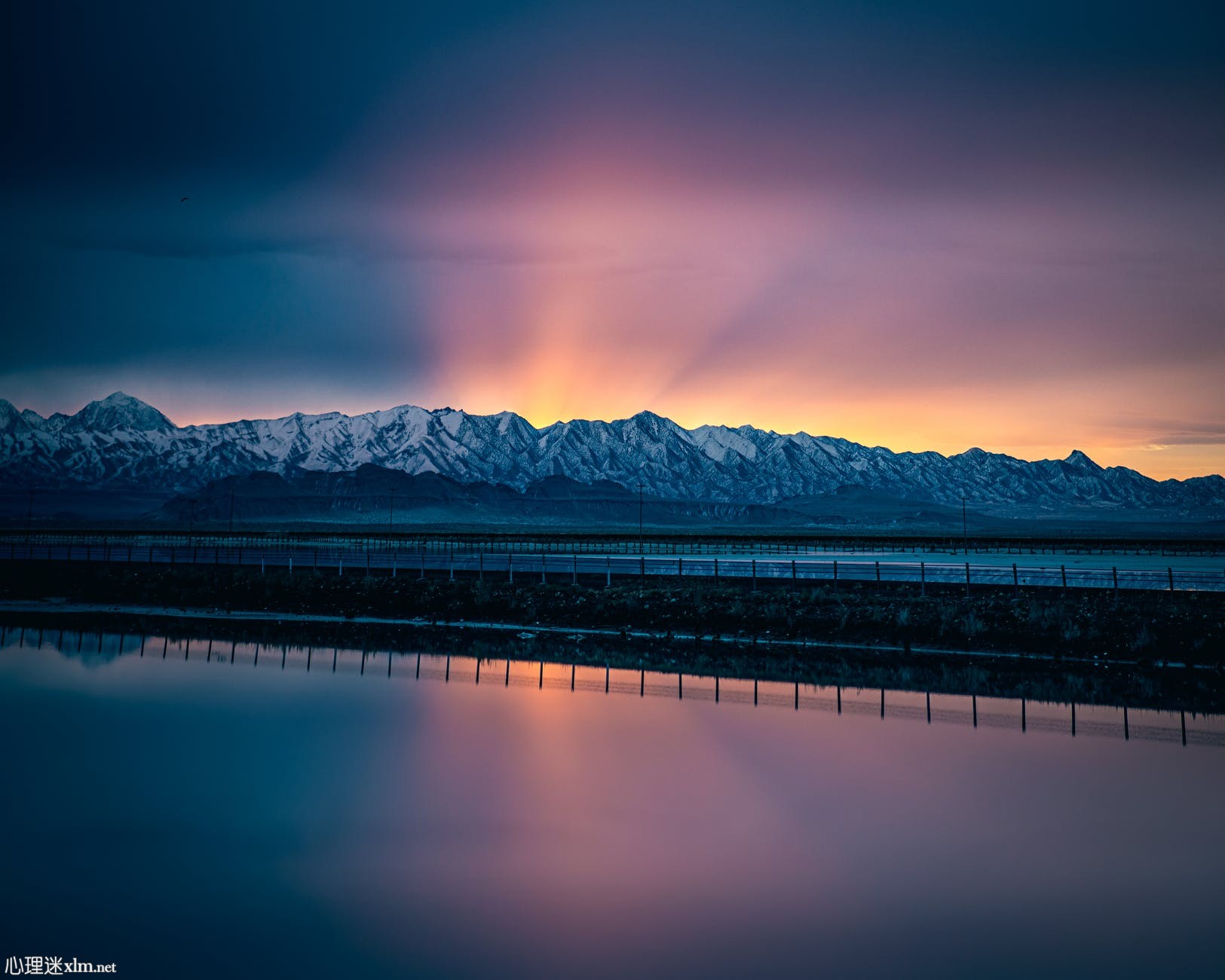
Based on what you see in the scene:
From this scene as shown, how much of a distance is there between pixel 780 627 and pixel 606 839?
23.1 metres

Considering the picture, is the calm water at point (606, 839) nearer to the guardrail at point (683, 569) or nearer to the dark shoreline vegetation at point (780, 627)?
the dark shoreline vegetation at point (780, 627)

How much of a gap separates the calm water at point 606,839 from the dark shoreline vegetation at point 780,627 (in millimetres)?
5060

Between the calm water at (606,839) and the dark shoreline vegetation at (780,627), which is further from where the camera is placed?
the dark shoreline vegetation at (780,627)

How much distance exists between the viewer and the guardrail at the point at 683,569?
46.1 metres

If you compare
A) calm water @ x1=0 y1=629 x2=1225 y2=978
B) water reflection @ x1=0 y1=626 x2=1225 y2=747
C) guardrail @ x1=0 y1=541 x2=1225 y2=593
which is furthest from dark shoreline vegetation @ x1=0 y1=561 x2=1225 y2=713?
calm water @ x1=0 y1=629 x2=1225 y2=978

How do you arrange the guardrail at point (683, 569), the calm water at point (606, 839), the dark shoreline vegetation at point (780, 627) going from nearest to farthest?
the calm water at point (606, 839) < the dark shoreline vegetation at point (780, 627) < the guardrail at point (683, 569)

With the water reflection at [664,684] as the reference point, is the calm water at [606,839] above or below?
below

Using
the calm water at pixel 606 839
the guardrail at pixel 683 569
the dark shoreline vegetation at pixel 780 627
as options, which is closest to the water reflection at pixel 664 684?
the calm water at pixel 606 839

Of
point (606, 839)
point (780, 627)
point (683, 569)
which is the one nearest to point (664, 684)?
point (780, 627)

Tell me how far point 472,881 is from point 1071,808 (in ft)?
29.1

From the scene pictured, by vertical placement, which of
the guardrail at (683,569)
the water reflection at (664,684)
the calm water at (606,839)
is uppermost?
the guardrail at (683,569)

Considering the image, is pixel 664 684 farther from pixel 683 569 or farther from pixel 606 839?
pixel 683 569

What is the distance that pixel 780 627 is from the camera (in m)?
36.4

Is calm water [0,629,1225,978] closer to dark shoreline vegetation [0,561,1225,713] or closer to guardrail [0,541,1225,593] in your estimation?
dark shoreline vegetation [0,561,1225,713]
